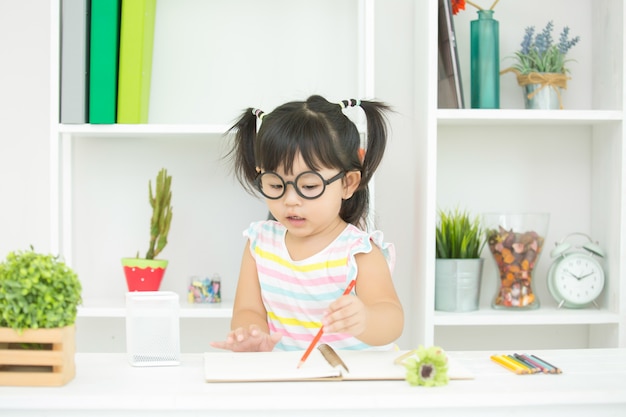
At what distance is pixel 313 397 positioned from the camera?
0.92 meters

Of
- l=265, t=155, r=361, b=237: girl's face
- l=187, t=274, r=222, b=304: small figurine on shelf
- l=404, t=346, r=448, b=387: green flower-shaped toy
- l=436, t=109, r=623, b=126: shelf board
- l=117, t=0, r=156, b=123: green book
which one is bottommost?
l=187, t=274, r=222, b=304: small figurine on shelf

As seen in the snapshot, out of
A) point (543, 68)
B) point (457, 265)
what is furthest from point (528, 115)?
point (457, 265)

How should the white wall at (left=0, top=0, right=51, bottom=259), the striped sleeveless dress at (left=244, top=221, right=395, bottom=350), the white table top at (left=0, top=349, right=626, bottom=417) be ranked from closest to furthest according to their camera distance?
the white table top at (left=0, top=349, right=626, bottom=417)
the striped sleeveless dress at (left=244, top=221, right=395, bottom=350)
the white wall at (left=0, top=0, right=51, bottom=259)

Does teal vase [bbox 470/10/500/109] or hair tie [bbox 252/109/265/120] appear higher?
teal vase [bbox 470/10/500/109]

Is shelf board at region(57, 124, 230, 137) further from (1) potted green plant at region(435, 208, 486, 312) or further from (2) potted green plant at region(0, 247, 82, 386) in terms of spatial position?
(2) potted green plant at region(0, 247, 82, 386)

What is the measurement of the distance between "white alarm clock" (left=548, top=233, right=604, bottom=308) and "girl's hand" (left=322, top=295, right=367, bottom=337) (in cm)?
99

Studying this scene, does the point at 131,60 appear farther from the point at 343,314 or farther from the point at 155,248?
the point at 343,314

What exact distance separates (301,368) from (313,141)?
55 cm

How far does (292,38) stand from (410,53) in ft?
1.07

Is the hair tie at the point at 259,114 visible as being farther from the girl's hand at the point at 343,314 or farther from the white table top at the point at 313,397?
the white table top at the point at 313,397

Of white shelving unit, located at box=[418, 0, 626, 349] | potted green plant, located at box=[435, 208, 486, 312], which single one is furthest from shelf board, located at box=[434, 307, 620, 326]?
white shelving unit, located at box=[418, 0, 626, 349]

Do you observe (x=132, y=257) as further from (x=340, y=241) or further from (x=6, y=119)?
(x=340, y=241)

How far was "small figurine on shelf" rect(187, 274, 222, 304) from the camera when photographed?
2039mm

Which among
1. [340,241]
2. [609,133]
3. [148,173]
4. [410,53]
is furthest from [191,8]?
[609,133]
